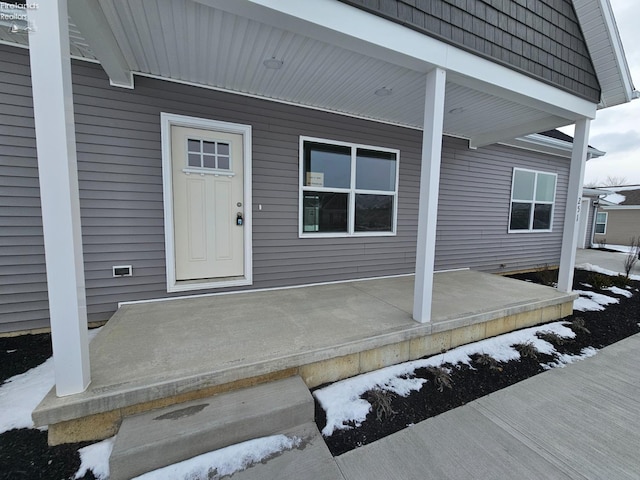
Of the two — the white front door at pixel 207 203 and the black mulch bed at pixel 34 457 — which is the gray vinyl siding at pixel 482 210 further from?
the black mulch bed at pixel 34 457

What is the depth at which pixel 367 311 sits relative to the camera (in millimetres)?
2895

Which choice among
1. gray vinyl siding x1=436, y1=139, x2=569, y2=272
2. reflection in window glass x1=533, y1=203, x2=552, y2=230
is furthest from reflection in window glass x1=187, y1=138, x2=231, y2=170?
reflection in window glass x1=533, y1=203, x2=552, y2=230

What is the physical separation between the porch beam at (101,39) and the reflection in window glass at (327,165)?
207 centimetres

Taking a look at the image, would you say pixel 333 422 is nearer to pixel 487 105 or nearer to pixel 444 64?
pixel 444 64

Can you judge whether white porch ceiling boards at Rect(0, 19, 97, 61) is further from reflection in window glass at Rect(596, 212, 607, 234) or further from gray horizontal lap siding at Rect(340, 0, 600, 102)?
reflection in window glass at Rect(596, 212, 607, 234)

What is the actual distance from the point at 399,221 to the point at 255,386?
343 centimetres

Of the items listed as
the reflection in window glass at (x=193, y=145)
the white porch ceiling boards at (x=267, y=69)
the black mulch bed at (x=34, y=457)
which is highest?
the white porch ceiling boards at (x=267, y=69)

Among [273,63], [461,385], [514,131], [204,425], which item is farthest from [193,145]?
[514,131]

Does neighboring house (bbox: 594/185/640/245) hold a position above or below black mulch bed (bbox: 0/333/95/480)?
above

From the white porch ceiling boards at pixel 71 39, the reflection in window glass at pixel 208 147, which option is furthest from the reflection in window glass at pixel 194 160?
the white porch ceiling boards at pixel 71 39

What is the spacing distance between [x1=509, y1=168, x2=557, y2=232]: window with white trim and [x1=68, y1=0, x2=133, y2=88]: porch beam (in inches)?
265

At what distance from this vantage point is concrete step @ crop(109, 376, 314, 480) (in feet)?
4.54

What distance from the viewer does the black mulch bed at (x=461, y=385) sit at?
1.75 m

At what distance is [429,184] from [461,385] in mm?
1759
